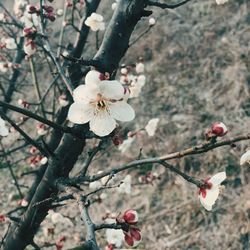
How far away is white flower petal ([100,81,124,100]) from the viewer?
1662mm

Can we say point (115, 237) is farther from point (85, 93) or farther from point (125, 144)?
point (125, 144)

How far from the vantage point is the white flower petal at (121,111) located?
5.76 feet

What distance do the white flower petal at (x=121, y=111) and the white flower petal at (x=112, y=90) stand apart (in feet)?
0.19

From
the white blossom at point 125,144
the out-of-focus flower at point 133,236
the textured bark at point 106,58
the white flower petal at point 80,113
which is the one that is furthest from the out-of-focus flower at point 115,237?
the out-of-focus flower at point 133,236

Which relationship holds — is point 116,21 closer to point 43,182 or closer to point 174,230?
point 43,182

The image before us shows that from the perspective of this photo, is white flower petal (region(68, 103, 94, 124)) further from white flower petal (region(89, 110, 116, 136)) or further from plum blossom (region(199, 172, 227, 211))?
plum blossom (region(199, 172, 227, 211))

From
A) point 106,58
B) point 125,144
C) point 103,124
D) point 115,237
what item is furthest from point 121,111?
point 125,144

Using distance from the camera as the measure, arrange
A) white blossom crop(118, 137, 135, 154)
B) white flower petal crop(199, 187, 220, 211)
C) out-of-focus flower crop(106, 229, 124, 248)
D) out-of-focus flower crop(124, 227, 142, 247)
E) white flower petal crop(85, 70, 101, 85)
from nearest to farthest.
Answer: out-of-focus flower crop(124, 227, 142, 247) → white flower petal crop(199, 187, 220, 211) → white flower petal crop(85, 70, 101, 85) → out-of-focus flower crop(106, 229, 124, 248) → white blossom crop(118, 137, 135, 154)

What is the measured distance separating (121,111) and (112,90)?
12 cm

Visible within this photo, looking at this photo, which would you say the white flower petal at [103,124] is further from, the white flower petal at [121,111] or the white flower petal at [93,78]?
the white flower petal at [93,78]

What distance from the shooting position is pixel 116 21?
6.86 ft

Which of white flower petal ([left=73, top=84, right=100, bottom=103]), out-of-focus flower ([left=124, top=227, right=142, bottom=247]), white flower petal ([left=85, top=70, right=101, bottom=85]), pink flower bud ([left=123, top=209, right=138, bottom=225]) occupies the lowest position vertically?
out-of-focus flower ([left=124, top=227, right=142, bottom=247])

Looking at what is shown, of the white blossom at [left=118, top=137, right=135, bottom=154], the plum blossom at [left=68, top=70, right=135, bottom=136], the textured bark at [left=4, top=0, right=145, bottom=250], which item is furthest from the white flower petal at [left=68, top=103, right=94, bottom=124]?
the white blossom at [left=118, top=137, right=135, bottom=154]

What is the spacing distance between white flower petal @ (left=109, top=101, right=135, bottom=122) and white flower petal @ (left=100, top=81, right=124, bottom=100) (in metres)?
0.06
